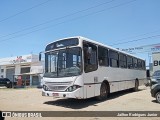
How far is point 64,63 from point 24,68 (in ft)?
153

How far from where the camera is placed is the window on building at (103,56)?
14539mm

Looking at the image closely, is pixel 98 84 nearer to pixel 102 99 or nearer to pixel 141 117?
pixel 102 99

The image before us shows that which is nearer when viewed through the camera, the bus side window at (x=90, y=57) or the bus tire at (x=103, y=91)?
the bus side window at (x=90, y=57)

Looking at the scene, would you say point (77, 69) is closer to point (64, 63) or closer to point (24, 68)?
point (64, 63)

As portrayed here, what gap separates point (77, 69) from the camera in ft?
40.3

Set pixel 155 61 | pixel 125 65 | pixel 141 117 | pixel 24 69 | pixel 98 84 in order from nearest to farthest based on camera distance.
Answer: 1. pixel 141 117
2. pixel 98 84
3. pixel 125 65
4. pixel 155 61
5. pixel 24 69

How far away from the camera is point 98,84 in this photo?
46.0 feet

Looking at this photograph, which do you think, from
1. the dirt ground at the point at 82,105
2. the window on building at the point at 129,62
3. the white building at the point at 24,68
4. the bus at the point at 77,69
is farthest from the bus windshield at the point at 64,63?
the white building at the point at 24,68

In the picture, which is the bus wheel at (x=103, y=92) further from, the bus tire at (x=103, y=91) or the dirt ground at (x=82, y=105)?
the dirt ground at (x=82, y=105)

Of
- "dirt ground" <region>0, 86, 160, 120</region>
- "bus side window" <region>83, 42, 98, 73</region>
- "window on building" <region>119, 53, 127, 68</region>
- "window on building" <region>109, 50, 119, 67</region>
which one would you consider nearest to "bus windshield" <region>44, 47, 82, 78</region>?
"bus side window" <region>83, 42, 98, 73</region>

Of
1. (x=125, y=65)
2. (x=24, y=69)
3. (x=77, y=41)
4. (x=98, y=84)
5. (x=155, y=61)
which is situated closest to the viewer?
(x=77, y=41)

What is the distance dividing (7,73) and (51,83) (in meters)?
52.0

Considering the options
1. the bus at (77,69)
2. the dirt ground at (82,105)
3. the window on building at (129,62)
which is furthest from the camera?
the window on building at (129,62)

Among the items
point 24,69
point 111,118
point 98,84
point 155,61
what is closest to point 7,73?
point 24,69
